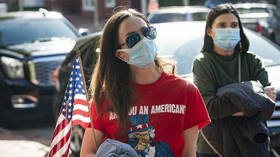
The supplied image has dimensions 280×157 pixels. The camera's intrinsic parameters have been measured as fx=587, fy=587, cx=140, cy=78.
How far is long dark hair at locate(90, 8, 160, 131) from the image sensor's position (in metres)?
2.92

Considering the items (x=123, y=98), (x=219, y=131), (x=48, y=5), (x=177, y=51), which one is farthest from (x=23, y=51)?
(x=48, y=5)

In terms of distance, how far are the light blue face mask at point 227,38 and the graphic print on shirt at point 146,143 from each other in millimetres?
1297

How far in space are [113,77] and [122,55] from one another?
4.9 inches

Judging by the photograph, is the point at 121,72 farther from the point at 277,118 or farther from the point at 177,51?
the point at 177,51

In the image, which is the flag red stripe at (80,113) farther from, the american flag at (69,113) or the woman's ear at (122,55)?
the woman's ear at (122,55)

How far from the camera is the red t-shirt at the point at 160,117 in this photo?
2855 mm

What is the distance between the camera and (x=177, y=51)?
5953mm

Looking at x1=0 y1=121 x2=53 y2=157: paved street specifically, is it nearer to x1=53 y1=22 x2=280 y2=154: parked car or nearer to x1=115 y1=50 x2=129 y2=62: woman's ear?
x1=53 y1=22 x2=280 y2=154: parked car

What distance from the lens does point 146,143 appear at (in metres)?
2.86

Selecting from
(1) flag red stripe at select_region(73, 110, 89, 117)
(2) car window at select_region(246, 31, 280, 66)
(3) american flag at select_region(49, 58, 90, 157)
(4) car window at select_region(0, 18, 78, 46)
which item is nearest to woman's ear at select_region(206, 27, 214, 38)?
(3) american flag at select_region(49, 58, 90, 157)

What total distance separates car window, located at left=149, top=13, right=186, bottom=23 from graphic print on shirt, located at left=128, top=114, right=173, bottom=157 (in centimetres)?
1384

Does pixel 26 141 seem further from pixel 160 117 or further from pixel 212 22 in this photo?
pixel 160 117

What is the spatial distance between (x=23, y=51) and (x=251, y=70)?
6.66m

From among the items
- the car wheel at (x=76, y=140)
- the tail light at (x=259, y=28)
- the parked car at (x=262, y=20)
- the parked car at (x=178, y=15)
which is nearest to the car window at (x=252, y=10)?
the parked car at (x=262, y=20)
